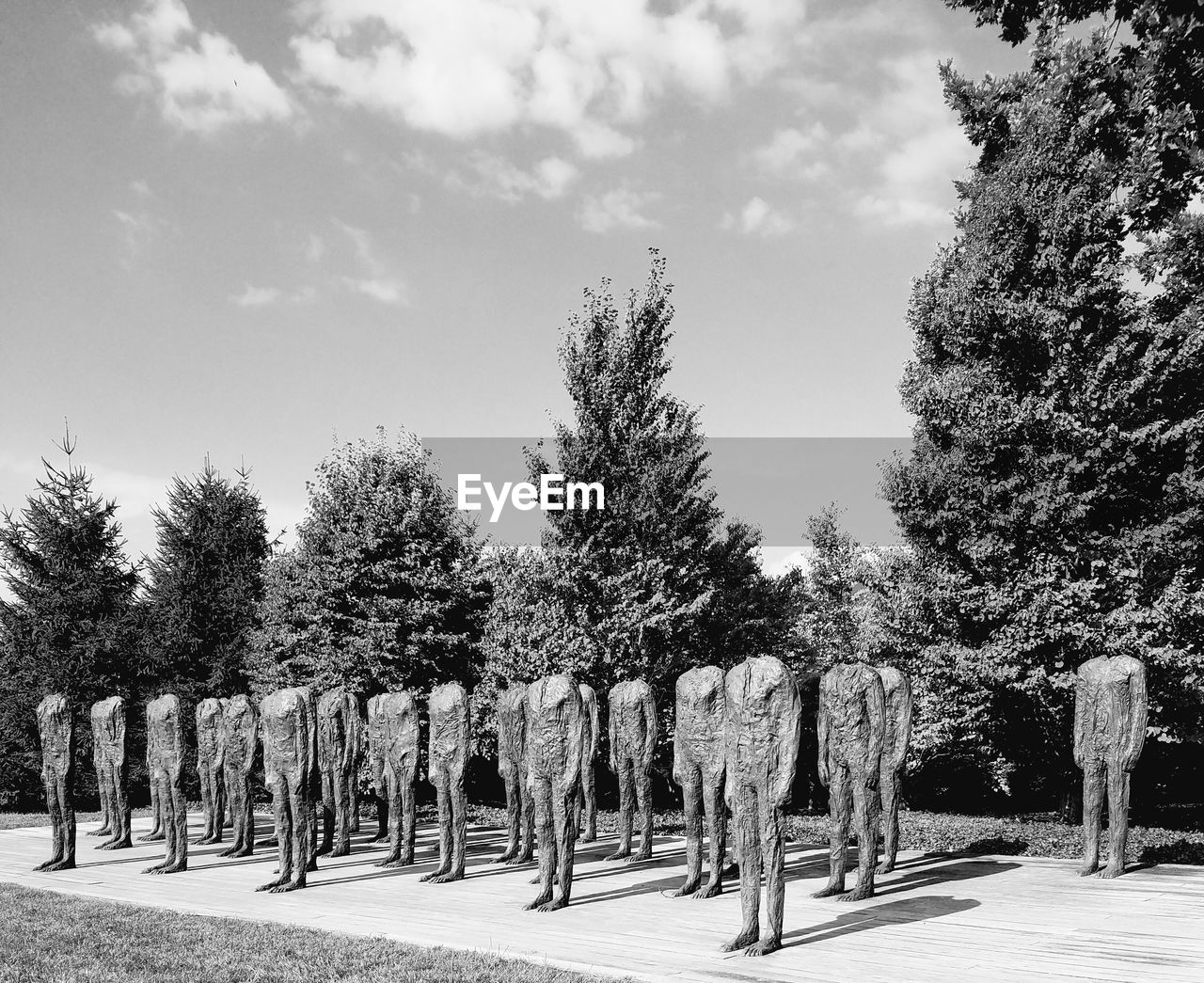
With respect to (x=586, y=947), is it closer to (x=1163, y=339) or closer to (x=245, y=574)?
(x=1163, y=339)

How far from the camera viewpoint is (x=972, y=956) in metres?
9.45

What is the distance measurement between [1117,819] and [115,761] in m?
15.9

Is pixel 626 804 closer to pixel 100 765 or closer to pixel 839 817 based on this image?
pixel 839 817

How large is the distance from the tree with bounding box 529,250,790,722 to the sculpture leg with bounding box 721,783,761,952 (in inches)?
485

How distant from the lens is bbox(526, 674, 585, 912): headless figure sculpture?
12750 mm

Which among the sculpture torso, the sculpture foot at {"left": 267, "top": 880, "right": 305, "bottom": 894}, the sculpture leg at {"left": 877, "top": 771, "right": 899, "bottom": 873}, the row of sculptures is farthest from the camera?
the sculpture foot at {"left": 267, "top": 880, "right": 305, "bottom": 894}

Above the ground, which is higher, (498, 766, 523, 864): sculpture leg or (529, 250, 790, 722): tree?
(529, 250, 790, 722): tree

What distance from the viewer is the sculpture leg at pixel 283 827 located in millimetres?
14461

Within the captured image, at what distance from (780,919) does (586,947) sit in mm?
1945

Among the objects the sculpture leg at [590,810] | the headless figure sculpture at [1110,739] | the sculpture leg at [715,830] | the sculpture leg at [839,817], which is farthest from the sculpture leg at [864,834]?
the sculpture leg at [590,810]

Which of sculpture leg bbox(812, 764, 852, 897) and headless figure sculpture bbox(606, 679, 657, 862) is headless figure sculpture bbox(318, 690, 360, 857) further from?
sculpture leg bbox(812, 764, 852, 897)

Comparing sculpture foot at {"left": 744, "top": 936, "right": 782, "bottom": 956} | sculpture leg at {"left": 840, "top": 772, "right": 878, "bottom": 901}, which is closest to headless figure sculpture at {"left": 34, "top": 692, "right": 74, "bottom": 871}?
sculpture foot at {"left": 744, "top": 936, "right": 782, "bottom": 956}

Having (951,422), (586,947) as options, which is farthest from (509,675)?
(586,947)

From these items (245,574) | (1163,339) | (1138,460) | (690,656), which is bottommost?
(690,656)
